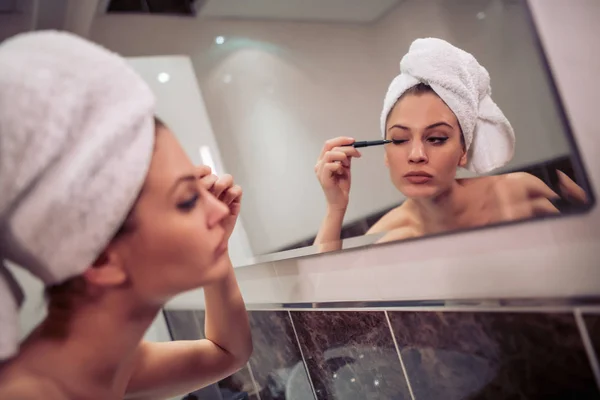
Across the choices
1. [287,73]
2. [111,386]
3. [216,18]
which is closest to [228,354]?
[111,386]

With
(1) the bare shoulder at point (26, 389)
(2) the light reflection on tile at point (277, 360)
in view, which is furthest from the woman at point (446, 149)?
(1) the bare shoulder at point (26, 389)

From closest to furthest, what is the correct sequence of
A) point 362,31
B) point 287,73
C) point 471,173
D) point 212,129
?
point 471,173
point 362,31
point 287,73
point 212,129

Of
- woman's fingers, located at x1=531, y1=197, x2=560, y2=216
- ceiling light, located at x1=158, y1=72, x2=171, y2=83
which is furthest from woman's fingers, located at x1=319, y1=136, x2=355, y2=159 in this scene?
ceiling light, located at x1=158, y1=72, x2=171, y2=83

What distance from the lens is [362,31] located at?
31.5 inches

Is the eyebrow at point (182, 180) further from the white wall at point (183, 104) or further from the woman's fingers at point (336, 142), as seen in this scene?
the white wall at point (183, 104)

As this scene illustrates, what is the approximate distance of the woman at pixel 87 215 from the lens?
48 cm

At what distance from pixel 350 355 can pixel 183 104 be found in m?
0.72

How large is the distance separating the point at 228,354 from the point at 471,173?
505 millimetres

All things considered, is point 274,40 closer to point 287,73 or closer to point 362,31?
point 287,73

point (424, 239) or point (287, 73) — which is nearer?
point (424, 239)

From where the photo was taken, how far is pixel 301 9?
0.89 meters

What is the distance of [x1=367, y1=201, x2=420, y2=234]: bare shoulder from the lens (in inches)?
26.2

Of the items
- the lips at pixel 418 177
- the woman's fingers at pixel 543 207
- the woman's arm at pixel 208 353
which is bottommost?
the woman's arm at pixel 208 353

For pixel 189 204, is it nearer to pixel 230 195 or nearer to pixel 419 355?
pixel 230 195
